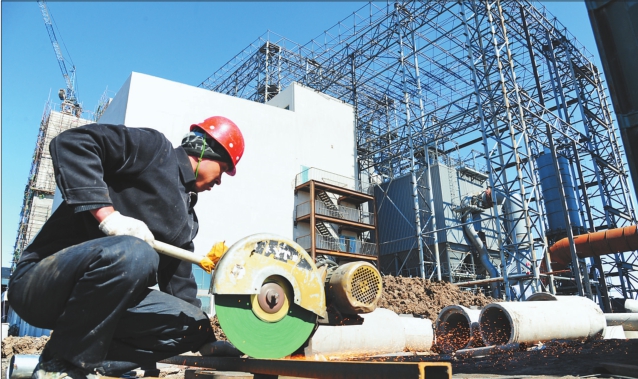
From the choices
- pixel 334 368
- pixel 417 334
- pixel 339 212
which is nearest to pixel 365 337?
pixel 417 334

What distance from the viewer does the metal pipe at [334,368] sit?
4.99 feet

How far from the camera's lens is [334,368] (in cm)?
189

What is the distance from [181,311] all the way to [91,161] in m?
0.92

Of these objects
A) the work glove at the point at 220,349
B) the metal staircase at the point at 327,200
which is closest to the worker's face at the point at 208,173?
the work glove at the point at 220,349

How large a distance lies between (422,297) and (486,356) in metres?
8.59

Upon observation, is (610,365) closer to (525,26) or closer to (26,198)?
(525,26)

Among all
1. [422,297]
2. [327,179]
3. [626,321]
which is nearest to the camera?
[626,321]

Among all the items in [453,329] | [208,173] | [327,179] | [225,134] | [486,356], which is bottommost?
[486,356]

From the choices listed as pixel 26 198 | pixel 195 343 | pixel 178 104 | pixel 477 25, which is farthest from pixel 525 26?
pixel 26 198

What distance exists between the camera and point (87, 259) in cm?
169

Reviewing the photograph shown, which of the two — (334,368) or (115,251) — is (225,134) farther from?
(334,368)

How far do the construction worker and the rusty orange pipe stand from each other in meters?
16.4

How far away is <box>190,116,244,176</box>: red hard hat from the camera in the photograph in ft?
8.31

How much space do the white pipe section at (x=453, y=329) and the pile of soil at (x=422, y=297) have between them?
14.9 ft
